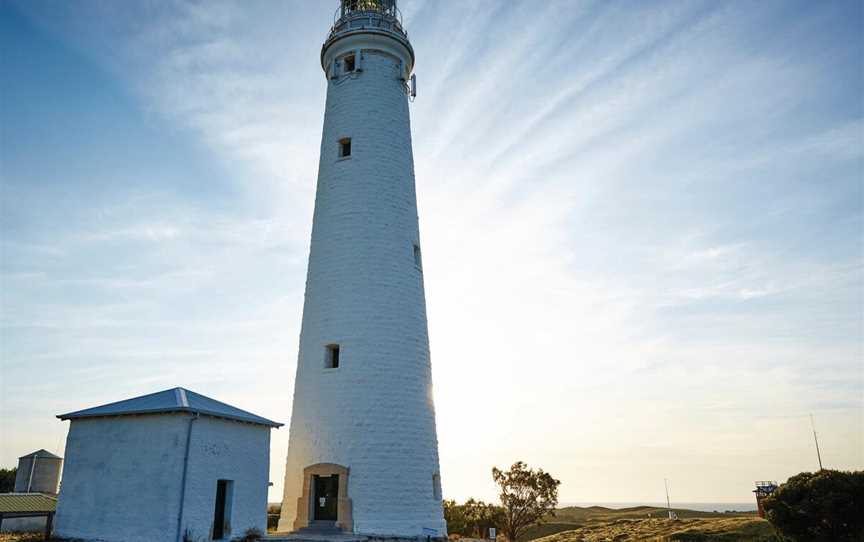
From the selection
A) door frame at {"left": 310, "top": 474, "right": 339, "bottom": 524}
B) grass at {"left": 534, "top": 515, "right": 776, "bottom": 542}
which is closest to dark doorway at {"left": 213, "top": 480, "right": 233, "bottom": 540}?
door frame at {"left": 310, "top": 474, "right": 339, "bottom": 524}

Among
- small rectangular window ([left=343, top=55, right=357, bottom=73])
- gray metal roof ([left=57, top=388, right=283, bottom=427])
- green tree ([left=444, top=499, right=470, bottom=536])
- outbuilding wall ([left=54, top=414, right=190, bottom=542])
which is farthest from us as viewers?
green tree ([left=444, top=499, right=470, bottom=536])

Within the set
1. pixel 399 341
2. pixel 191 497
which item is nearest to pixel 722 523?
pixel 399 341

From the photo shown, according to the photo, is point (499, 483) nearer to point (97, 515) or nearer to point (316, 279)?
point (316, 279)

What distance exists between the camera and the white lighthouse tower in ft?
53.6

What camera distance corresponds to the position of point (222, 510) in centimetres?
1490

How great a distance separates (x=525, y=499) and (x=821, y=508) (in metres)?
15.8

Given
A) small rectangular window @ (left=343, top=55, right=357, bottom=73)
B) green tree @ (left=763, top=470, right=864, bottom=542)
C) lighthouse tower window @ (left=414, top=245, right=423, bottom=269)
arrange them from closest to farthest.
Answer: green tree @ (left=763, top=470, right=864, bottom=542), lighthouse tower window @ (left=414, top=245, right=423, bottom=269), small rectangular window @ (left=343, top=55, right=357, bottom=73)

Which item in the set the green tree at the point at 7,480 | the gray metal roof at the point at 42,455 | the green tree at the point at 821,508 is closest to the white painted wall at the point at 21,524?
the gray metal roof at the point at 42,455

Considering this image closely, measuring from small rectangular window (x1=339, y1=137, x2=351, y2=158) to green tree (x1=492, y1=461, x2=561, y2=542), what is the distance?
60.2ft

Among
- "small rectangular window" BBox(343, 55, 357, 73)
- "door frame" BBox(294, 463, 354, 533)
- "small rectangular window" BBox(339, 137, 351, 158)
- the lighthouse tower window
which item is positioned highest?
"small rectangular window" BBox(343, 55, 357, 73)

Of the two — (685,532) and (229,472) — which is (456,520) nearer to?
(685,532)

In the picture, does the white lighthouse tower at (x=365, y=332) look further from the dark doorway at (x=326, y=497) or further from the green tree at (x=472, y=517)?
the green tree at (x=472, y=517)

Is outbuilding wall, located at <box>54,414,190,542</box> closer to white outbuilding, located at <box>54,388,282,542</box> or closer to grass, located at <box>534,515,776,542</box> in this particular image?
white outbuilding, located at <box>54,388,282,542</box>

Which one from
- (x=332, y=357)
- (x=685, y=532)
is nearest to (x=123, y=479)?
(x=332, y=357)
